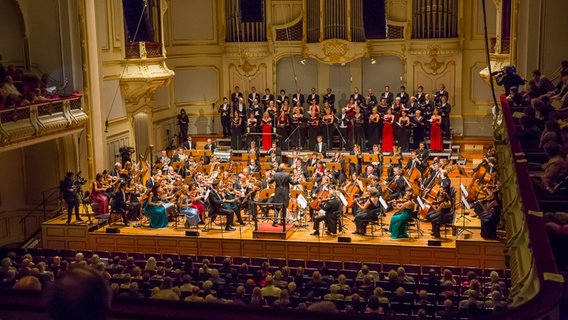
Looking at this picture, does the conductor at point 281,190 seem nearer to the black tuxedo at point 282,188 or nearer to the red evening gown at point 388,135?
the black tuxedo at point 282,188

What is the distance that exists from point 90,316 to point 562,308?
→ 331 centimetres

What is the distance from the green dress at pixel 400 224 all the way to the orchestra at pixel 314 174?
0.03m

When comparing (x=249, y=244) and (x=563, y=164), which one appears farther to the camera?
(x=249, y=244)

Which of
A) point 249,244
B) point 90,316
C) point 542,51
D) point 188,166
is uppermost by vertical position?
point 542,51

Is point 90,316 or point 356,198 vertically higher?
point 90,316


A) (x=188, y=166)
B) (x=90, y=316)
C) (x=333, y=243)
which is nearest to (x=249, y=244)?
(x=333, y=243)

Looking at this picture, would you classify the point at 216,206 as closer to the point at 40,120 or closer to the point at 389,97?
the point at 40,120

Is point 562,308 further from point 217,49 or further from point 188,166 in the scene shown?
point 217,49

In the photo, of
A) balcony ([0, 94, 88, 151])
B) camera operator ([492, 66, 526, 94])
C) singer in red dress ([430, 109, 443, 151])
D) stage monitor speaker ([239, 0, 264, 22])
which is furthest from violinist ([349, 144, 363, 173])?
camera operator ([492, 66, 526, 94])

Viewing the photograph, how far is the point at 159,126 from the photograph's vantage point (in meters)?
22.4

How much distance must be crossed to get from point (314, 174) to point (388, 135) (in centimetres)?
459

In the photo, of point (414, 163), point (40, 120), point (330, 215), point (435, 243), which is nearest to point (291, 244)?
point (330, 215)

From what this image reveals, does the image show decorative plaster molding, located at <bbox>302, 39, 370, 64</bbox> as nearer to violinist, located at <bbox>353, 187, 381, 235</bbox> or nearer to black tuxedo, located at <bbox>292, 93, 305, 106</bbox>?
black tuxedo, located at <bbox>292, 93, 305, 106</bbox>

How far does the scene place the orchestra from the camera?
14.9 metres
